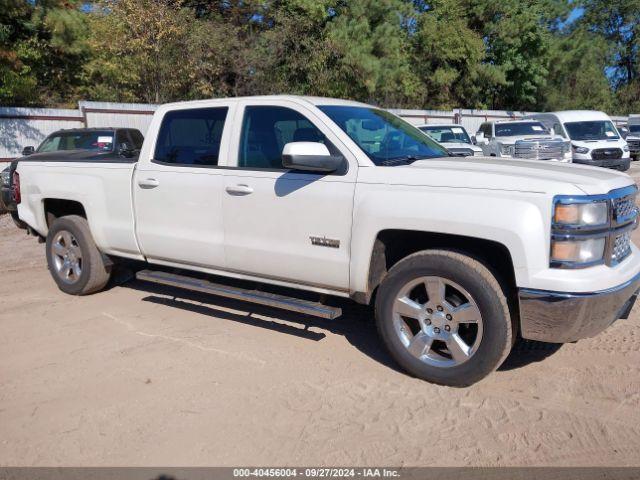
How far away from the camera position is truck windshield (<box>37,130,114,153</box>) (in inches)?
453

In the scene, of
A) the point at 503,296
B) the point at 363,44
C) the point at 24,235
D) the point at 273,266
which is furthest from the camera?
the point at 363,44

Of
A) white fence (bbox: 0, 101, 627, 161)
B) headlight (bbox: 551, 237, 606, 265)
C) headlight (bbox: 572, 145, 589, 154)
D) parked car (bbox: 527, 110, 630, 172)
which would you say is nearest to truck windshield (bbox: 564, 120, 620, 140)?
parked car (bbox: 527, 110, 630, 172)

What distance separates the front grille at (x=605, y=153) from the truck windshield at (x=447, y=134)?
381 centimetres

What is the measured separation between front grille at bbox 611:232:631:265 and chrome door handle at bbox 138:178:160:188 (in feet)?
12.1

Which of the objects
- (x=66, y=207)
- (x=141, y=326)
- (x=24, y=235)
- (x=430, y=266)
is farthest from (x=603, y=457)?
(x=24, y=235)

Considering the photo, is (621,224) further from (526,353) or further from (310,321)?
(310,321)

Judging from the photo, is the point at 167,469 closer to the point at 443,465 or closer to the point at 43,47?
the point at 443,465

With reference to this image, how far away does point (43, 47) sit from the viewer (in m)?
22.6

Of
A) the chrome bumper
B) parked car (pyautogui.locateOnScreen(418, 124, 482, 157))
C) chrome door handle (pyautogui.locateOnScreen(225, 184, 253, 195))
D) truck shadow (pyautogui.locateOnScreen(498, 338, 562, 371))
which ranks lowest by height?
truck shadow (pyautogui.locateOnScreen(498, 338, 562, 371))

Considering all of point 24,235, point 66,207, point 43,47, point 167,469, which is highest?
point 43,47

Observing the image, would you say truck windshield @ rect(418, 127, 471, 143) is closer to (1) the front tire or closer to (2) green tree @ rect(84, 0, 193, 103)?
(2) green tree @ rect(84, 0, 193, 103)

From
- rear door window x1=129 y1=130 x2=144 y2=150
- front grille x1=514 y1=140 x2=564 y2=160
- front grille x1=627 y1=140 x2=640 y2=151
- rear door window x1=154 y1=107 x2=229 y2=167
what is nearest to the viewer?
rear door window x1=154 y1=107 x2=229 y2=167

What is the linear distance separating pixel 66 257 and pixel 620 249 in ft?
17.3

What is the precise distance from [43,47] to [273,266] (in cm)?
2172
